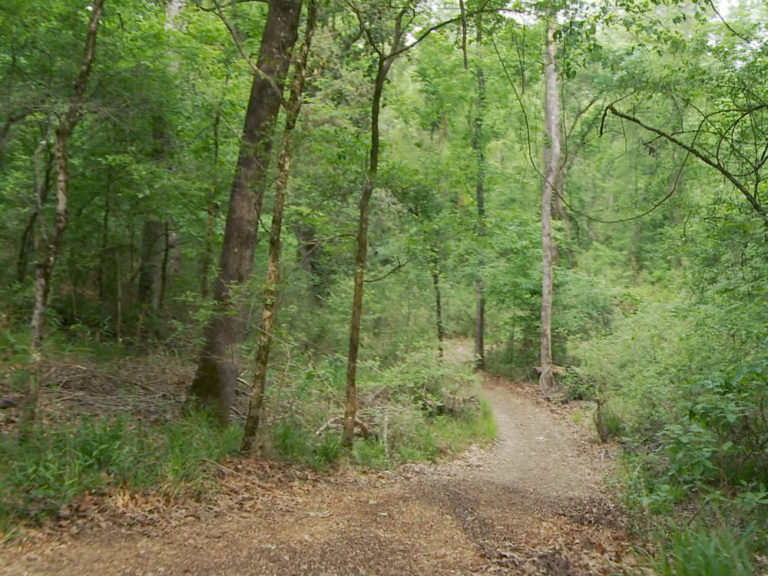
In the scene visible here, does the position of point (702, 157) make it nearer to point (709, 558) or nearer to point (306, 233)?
point (709, 558)

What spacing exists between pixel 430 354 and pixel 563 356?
947cm

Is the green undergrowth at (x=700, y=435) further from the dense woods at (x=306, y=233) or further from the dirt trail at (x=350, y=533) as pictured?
the dirt trail at (x=350, y=533)

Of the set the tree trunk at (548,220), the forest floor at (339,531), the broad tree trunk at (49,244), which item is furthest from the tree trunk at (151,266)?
the tree trunk at (548,220)

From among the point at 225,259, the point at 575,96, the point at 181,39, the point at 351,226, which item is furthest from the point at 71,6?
the point at 575,96

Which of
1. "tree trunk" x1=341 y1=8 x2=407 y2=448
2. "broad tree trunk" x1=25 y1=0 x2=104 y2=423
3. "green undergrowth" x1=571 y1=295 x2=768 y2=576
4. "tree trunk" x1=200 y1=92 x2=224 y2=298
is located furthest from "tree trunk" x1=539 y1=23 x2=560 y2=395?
"broad tree trunk" x1=25 y1=0 x2=104 y2=423

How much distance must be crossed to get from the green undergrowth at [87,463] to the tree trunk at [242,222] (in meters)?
1.14

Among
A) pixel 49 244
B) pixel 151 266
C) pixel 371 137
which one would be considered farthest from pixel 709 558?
pixel 151 266

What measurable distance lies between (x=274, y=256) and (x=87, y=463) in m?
3.21

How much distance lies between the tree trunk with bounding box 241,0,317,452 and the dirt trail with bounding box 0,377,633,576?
65 centimetres

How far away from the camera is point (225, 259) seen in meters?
8.24

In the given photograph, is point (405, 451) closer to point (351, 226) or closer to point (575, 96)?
point (351, 226)

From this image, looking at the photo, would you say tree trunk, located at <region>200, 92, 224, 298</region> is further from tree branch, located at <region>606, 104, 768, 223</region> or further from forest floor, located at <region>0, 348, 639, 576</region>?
tree branch, located at <region>606, 104, 768, 223</region>

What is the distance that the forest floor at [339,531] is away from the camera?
4500 millimetres

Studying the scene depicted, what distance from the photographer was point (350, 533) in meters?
5.44
